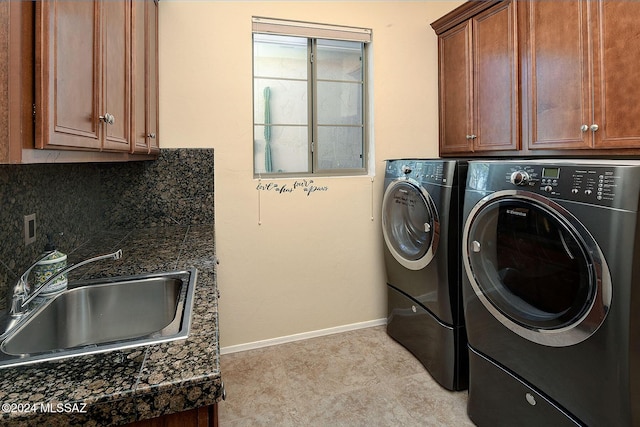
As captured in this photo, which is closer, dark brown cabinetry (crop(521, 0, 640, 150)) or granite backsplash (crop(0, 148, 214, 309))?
granite backsplash (crop(0, 148, 214, 309))

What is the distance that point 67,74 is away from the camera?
846 mm

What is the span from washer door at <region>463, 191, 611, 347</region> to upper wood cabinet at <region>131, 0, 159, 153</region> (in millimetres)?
1646

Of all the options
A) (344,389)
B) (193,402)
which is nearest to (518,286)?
(344,389)

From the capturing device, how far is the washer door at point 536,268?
117cm

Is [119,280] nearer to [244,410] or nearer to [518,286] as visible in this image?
[244,410]

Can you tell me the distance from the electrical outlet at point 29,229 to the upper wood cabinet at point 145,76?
45 centimetres

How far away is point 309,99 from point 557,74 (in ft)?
5.24

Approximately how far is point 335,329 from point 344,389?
0.68 m

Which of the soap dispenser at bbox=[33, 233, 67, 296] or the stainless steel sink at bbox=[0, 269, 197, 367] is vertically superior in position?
the soap dispenser at bbox=[33, 233, 67, 296]

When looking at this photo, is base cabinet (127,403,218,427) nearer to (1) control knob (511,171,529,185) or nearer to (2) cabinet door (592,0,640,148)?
(1) control knob (511,171,529,185)

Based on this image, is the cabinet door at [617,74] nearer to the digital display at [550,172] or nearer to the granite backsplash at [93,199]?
the digital display at [550,172]

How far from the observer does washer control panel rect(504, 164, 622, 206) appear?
1.10 metres

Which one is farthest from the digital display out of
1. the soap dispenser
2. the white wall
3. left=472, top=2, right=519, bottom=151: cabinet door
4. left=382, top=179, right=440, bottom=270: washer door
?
the soap dispenser

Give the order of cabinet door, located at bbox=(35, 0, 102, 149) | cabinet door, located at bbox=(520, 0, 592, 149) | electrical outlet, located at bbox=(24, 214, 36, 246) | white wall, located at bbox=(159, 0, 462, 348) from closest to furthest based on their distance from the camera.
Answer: cabinet door, located at bbox=(35, 0, 102, 149)
electrical outlet, located at bbox=(24, 214, 36, 246)
cabinet door, located at bbox=(520, 0, 592, 149)
white wall, located at bbox=(159, 0, 462, 348)
